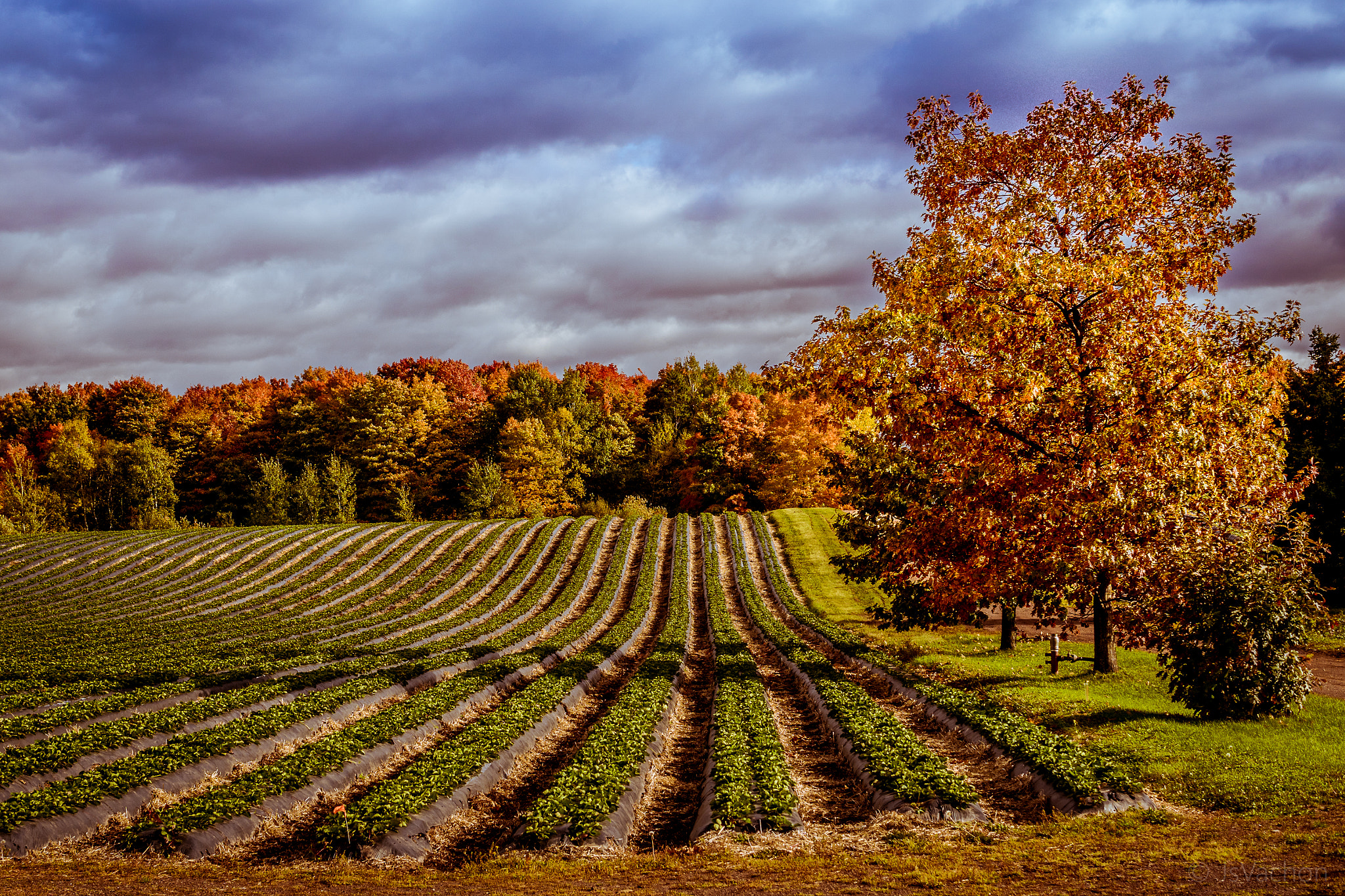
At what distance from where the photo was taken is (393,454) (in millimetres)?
81000

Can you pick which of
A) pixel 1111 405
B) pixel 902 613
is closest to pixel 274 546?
pixel 902 613

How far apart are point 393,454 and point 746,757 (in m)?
75.2

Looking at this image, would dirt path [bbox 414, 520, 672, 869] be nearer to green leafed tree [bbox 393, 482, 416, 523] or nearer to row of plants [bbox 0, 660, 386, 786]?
row of plants [bbox 0, 660, 386, 786]

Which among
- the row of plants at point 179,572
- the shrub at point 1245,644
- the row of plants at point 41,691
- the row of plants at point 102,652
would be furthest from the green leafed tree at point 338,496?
the shrub at point 1245,644

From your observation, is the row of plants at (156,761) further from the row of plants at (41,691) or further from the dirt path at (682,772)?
the dirt path at (682,772)

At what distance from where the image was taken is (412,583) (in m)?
44.5

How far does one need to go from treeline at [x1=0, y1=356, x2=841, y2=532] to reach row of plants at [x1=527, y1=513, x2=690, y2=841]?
45.5 metres

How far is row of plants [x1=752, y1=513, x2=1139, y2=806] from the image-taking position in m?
10.9

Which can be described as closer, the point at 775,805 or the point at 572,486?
the point at 775,805

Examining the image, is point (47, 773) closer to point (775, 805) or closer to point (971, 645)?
point (775, 805)

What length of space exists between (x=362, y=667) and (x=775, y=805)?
1420 centimetres

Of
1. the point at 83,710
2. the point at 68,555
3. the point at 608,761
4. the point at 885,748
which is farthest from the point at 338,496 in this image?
the point at 885,748

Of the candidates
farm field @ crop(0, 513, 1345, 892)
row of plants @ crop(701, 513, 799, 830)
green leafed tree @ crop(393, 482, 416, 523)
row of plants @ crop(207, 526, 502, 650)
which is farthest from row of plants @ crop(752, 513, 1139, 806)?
green leafed tree @ crop(393, 482, 416, 523)

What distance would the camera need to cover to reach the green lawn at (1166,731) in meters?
10.9
